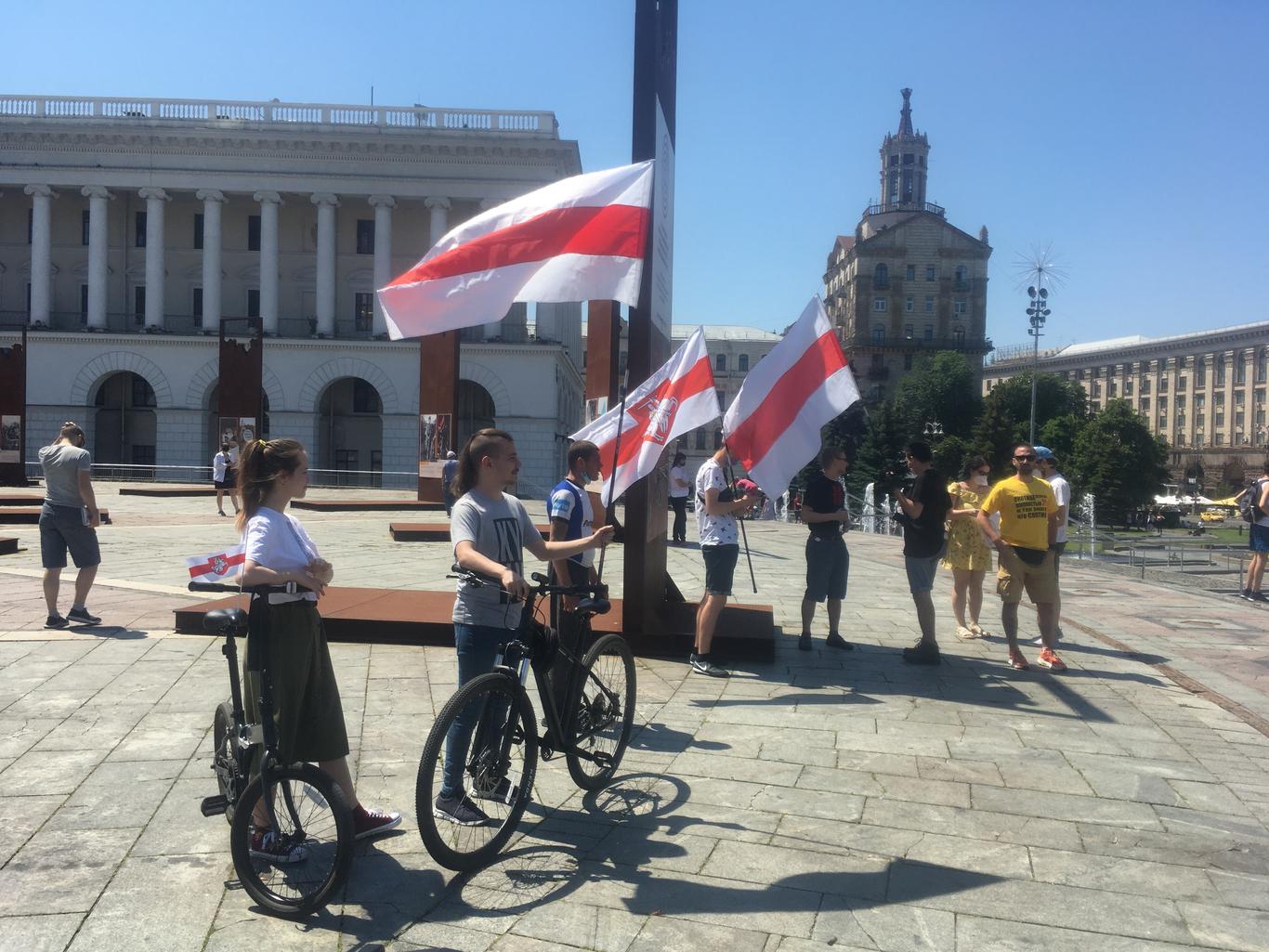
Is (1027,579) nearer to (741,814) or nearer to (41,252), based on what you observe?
(741,814)

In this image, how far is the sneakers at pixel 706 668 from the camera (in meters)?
7.97

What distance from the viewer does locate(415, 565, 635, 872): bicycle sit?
13.8 ft

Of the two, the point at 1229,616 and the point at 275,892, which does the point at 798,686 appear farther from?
the point at 1229,616

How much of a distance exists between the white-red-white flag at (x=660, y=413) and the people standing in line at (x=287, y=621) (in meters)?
3.07

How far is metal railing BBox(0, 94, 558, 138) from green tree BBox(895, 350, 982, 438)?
52.6 m

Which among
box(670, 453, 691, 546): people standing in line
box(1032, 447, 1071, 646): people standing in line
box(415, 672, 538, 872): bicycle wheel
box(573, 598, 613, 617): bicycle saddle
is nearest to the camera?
box(415, 672, 538, 872): bicycle wheel

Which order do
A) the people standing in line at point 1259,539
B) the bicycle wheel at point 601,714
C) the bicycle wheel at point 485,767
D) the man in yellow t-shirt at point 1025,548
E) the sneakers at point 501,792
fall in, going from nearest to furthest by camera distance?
the bicycle wheel at point 485,767 → the sneakers at point 501,792 → the bicycle wheel at point 601,714 → the man in yellow t-shirt at point 1025,548 → the people standing in line at point 1259,539

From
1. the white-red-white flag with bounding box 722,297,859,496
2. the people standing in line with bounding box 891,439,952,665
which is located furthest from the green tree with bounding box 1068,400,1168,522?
the white-red-white flag with bounding box 722,297,859,496

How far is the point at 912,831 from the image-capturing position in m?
4.86

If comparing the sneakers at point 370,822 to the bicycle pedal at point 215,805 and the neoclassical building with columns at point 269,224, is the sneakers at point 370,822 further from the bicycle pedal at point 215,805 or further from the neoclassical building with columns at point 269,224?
the neoclassical building with columns at point 269,224

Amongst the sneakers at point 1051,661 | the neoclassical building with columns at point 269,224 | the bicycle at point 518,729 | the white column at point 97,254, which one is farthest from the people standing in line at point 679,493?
the white column at point 97,254

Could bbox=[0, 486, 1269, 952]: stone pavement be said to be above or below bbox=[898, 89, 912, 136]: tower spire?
below

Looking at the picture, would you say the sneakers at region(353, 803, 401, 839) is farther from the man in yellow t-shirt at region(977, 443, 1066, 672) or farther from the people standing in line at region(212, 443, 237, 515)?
the people standing in line at region(212, 443, 237, 515)

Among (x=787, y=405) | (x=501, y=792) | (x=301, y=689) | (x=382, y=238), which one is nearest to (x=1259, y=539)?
(x=787, y=405)
